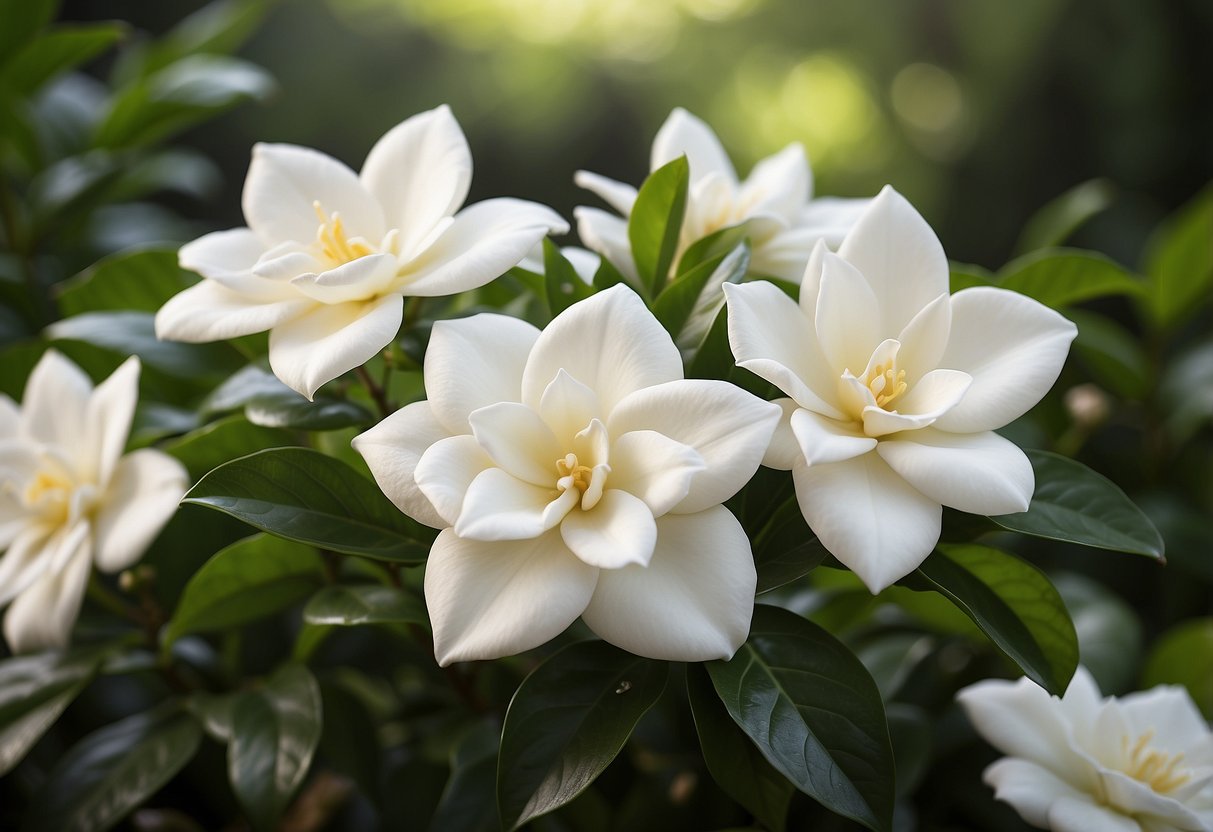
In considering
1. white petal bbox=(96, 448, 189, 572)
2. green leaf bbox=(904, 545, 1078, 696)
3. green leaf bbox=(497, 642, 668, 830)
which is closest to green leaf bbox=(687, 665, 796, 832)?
green leaf bbox=(497, 642, 668, 830)

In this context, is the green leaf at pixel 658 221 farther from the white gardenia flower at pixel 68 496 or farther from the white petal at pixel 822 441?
the white gardenia flower at pixel 68 496

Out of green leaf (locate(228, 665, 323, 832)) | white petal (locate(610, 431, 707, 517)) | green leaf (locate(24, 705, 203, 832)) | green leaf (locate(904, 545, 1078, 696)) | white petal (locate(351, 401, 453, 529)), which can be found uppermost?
white petal (locate(610, 431, 707, 517))

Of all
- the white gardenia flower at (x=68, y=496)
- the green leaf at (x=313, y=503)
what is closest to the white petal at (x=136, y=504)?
the white gardenia flower at (x=68, y=496)

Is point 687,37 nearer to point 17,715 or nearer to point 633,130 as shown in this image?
point 633,130

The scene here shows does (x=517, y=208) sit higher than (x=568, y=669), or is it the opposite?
(x=517, y=208)

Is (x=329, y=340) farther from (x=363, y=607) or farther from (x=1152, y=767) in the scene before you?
(x=1152, y=767)

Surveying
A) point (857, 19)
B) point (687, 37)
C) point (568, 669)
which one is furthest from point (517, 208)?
point (857, 19)

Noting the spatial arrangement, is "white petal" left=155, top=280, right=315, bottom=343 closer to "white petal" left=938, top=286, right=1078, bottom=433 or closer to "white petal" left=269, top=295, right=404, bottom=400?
"white petal" left=269, top=295, right=404, bottom=400

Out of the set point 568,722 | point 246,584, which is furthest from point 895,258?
point 246,584
